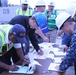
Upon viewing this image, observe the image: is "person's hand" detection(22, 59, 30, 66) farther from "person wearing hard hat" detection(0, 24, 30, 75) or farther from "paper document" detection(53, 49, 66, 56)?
"paper document" detection(53, 49, 66, 56)

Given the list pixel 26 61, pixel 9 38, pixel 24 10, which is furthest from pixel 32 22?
pixel 24 10

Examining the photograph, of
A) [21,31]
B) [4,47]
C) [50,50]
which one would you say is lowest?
[50,50]

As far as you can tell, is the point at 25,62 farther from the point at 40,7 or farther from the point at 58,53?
the point at 40,7

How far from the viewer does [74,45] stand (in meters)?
1.86

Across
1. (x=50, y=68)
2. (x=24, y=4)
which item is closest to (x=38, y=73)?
(x=50, y=68)

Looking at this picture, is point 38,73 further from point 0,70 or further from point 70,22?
point 70,22

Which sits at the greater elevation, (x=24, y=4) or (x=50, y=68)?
(x=24, y=4)

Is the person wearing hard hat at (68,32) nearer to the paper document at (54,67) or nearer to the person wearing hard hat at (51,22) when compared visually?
the paper document at (54,67)

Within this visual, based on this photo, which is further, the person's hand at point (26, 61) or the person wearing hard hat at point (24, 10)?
the person wearing hard hat at point (24, 10)

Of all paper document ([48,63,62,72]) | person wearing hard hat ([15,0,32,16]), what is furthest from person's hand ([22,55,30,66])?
person wearing hard hat ([15,0,32,16])

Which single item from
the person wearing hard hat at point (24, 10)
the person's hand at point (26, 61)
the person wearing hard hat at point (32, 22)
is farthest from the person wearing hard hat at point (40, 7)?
the person's hand at point (26, 61)

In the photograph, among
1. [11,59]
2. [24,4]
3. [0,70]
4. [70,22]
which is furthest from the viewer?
[24,4]

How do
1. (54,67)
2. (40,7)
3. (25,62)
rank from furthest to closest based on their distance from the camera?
(40,7)
(25,62)
(54,67)

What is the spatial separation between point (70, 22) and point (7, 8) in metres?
3.27
